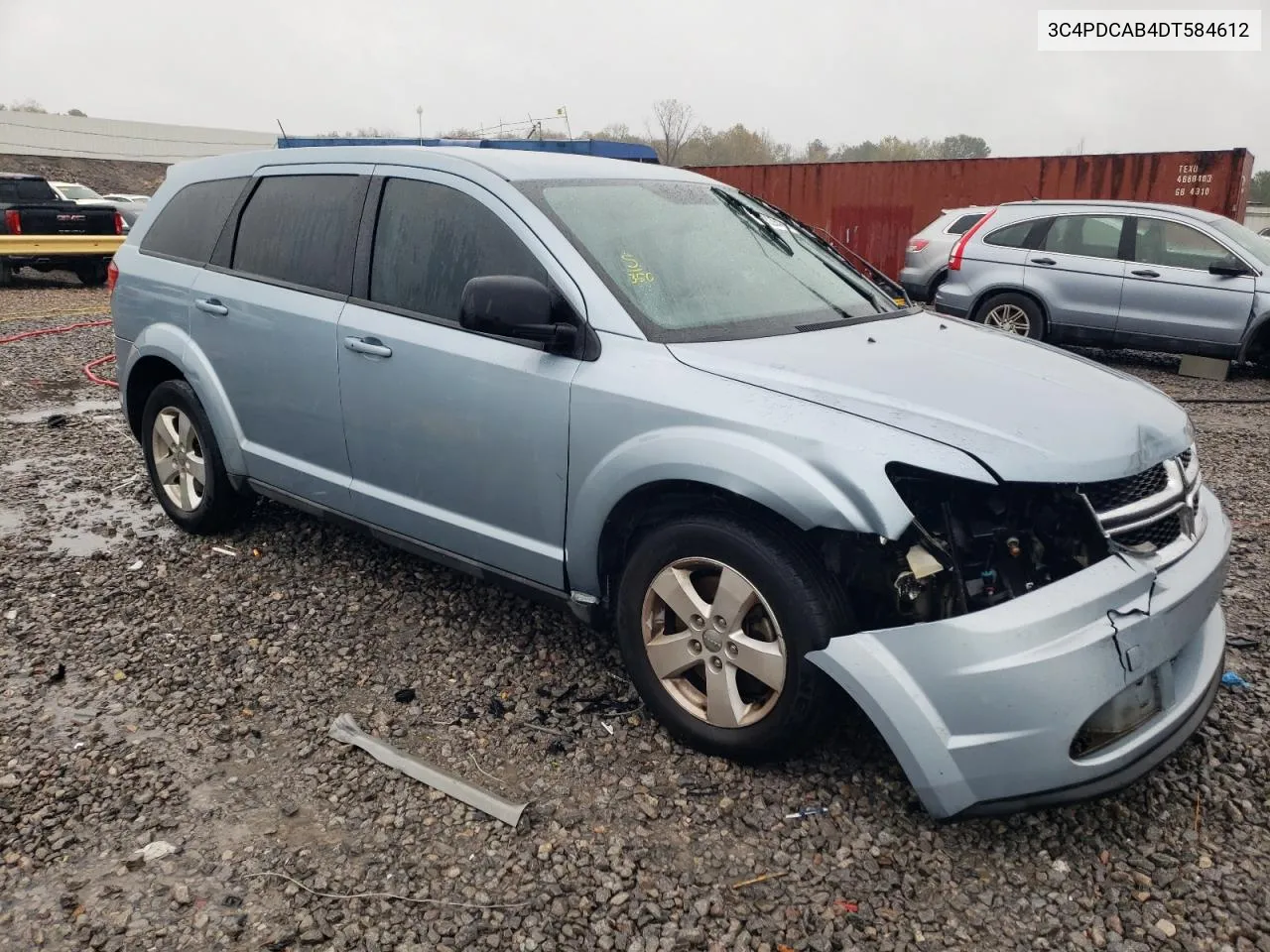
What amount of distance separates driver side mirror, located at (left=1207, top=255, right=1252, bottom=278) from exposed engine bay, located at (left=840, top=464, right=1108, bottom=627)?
766cm

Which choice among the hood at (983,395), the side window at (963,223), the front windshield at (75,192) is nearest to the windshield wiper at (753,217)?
the hood at (983,395)

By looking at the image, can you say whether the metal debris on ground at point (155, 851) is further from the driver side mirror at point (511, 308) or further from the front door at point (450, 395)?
the driver side mirror at point (511, 308)

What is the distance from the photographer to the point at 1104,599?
2.27 metres

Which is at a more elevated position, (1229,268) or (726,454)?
(1229,268)

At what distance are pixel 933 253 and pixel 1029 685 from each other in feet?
30.0

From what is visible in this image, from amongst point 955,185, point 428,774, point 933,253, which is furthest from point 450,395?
point 955,185

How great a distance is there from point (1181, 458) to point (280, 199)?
3.52 metres

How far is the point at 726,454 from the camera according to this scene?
253cm

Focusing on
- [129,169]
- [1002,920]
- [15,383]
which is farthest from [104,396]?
[129,169]

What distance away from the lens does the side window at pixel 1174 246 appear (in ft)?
28.5

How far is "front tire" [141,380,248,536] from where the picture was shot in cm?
432

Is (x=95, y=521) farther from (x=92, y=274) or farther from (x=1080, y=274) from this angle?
(x=92, y=274)

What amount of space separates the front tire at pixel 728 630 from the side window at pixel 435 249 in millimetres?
1039

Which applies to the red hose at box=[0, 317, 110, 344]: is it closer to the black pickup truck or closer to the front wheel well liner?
the black pickup truck
